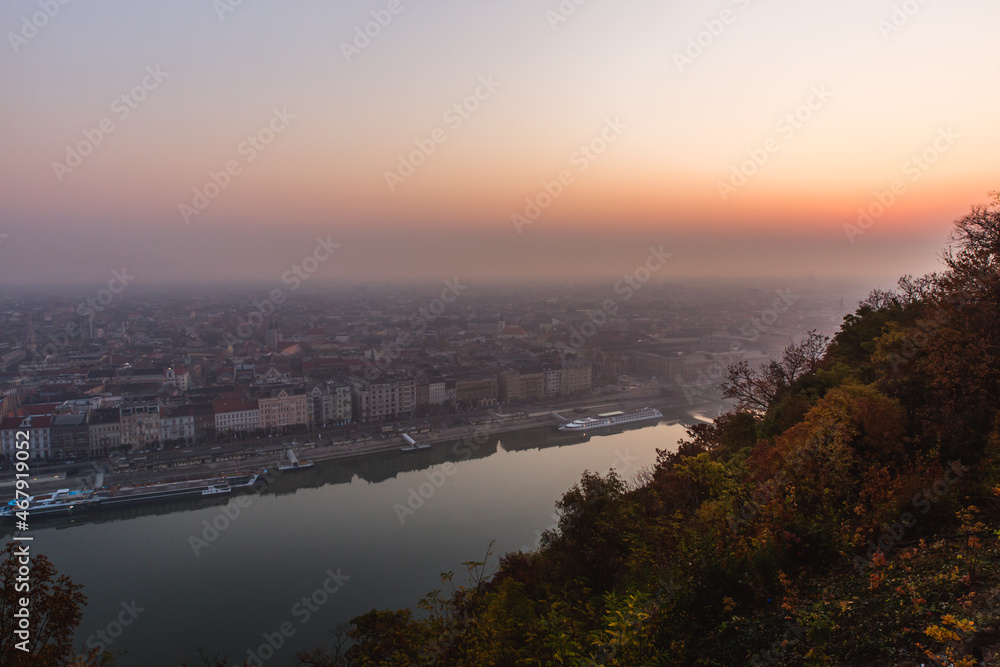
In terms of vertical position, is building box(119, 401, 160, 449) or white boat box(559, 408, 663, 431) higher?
building box(119, 401, 160, 449)

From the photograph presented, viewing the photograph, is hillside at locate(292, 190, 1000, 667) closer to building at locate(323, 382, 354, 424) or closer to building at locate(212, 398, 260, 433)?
building at locate(212, 398, 260, 433)

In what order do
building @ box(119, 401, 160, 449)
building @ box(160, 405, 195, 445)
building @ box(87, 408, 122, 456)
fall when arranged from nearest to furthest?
building @ box(87, 408, 122, 456)
building @ box(119, 401, 160, 449)
building @ box(160, 405, 195, 445)

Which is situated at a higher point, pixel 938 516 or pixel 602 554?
pixel 938 516

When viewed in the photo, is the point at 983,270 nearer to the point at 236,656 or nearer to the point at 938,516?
the point at 938,516

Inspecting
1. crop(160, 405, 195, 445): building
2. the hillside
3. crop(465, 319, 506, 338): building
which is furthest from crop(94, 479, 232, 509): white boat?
crop(465, 319, 506, 338): building

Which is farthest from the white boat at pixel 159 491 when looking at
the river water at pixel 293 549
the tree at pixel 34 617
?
the tree at pixel 34 617

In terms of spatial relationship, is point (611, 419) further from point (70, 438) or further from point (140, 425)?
point (70, 438)

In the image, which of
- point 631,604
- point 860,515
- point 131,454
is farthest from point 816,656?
point 131,454
